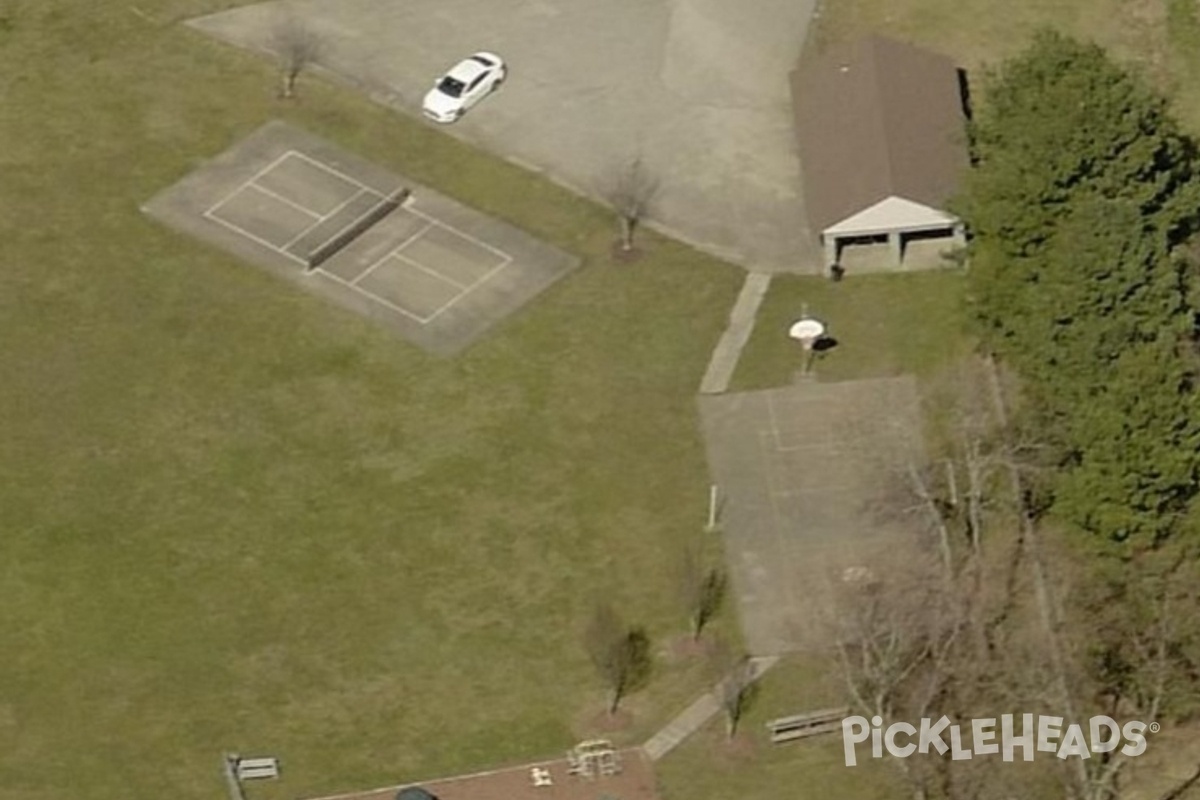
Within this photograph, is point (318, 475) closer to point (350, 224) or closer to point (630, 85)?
point (350, 224)

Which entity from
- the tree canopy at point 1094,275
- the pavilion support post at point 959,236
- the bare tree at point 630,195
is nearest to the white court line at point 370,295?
the bare tree at point 630,195

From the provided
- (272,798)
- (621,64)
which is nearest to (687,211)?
(621,64)

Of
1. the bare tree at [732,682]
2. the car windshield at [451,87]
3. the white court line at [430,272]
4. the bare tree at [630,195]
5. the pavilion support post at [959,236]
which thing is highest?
the pavilion support post at [959,236]

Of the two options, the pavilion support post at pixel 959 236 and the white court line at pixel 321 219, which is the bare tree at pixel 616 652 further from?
the white court line at pixel 321 219

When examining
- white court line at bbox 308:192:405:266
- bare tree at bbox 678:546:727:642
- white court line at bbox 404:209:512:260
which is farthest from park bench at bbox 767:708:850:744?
white court line at bbox 308:192:405:266

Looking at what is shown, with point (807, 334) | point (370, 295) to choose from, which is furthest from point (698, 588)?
point (370, 295)

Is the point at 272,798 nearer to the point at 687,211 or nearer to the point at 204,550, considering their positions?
the point at 204,550
